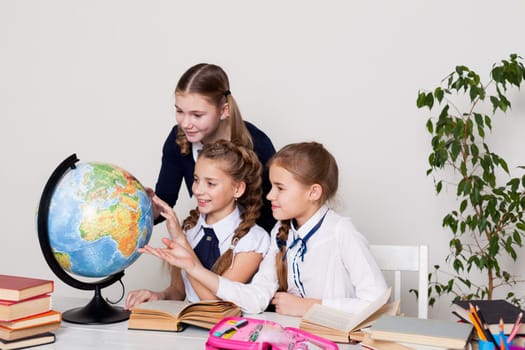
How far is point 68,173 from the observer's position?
2.14m

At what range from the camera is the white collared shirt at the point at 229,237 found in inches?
101

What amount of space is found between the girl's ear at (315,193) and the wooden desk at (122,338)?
519 mm

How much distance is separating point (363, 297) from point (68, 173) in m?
1.08

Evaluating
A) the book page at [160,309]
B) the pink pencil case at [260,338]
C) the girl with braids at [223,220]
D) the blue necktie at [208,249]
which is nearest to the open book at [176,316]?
the book page at [160,309]

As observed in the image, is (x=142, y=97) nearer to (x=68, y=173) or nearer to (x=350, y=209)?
(x=350, y=209)

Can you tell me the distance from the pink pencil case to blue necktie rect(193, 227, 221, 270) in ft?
2.47

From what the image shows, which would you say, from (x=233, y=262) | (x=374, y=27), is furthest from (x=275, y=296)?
(x=374, y=27)

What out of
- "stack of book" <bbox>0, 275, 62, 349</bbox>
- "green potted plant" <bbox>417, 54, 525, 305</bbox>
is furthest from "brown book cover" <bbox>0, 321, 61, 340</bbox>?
"green potted plant" <bbox>417, 54, 525, 305</bbox>

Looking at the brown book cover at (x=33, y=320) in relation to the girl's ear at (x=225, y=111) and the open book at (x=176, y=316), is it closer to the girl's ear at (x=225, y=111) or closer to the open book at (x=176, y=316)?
the open book at (x=176, y=316)

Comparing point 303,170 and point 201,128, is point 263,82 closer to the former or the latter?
point 201,128

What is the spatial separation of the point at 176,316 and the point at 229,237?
608 millimetres

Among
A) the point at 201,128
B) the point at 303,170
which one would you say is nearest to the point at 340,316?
the point at 303,170

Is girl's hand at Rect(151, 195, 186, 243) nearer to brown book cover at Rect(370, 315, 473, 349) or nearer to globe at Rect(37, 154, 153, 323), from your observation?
globe at Rect(37, 154, 153, 323)

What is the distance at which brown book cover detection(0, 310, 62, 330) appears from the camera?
192 cm
